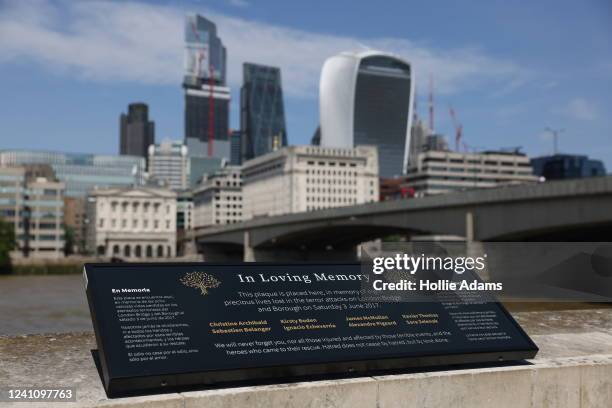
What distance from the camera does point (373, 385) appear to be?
368 inches

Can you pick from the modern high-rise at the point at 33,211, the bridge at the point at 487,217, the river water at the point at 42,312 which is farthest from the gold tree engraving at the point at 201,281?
the modern high-rise at the point at 33,211

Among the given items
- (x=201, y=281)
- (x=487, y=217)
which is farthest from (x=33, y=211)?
(x=201, y=281)

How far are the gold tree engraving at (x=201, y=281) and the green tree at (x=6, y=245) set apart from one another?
110 metres

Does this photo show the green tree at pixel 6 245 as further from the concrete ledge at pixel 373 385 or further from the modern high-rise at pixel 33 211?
the concrete ledge at pixel 373 385

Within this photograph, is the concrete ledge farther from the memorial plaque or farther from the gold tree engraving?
→ the gold tree engraving

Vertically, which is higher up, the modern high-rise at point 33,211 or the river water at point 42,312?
the modern high-rise at point 33,211

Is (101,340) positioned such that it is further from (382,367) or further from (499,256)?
(499,256)

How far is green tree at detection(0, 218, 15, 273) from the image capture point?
109562 mm

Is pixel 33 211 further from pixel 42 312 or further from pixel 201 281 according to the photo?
pixel 201 281

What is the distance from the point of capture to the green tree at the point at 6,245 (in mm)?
109562

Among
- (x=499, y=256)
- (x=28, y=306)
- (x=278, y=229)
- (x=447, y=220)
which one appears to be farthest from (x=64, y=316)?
(x=278, y=229)

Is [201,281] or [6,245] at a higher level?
[201,281]

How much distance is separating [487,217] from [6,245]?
84550 millimetres

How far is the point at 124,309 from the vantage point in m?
9.09
